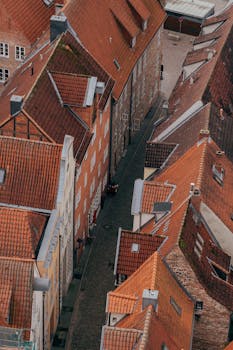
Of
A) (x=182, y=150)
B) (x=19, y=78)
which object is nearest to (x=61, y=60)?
(x=19, y=78)

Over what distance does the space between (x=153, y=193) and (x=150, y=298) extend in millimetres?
19690

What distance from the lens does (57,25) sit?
112062mm

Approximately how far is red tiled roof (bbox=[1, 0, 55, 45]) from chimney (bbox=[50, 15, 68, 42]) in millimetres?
12370

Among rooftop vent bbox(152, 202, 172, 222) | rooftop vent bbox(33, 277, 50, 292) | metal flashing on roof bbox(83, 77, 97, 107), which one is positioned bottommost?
rooftop vent bbox(33, 277, 50, 292)

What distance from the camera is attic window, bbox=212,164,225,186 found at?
10014 cm

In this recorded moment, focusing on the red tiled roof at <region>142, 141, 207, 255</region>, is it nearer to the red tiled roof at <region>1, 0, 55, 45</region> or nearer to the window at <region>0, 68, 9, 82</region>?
the red tiled roof at <region>1, 0, 55, 45</region>

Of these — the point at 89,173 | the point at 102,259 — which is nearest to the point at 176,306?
the point at 102,259

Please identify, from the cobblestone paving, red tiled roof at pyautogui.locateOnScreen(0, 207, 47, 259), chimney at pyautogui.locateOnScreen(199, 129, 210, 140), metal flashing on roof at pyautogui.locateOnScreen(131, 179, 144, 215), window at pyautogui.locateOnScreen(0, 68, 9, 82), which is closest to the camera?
red tiled roof at pyautogui.locateOnScreen(0, 207, 47, 259)

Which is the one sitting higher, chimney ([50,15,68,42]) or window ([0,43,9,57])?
window ([0,43,9,57])

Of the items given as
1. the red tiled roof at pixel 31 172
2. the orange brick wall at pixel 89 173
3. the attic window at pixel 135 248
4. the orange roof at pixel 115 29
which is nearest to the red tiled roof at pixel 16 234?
the red tiled roof at pixel 31 172

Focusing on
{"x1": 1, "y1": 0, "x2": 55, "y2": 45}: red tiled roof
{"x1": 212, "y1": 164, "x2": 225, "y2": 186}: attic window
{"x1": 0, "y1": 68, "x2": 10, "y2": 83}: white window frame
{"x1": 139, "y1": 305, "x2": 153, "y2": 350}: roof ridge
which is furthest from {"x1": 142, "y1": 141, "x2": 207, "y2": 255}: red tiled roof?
{"x1": 0, "y1": 68, "x2": 10, "y2": 83}: white window frame

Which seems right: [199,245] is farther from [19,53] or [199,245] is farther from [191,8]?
[191,8]

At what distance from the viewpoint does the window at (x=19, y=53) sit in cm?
12585

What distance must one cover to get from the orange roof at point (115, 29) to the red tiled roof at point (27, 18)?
26.7ft
